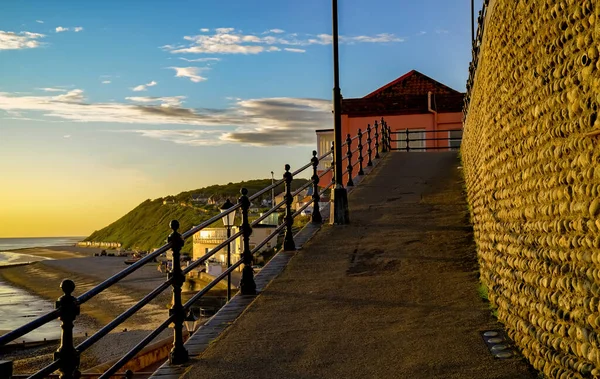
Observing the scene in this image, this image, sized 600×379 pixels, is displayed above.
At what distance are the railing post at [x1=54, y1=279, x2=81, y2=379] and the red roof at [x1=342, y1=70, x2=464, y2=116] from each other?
29.2 metres

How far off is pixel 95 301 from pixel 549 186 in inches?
2176

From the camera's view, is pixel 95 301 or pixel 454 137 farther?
pixel 95 301

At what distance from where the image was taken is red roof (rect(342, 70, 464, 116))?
32750 mm

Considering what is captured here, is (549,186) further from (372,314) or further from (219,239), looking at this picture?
(219,239)

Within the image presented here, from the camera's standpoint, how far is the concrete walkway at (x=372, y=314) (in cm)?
607

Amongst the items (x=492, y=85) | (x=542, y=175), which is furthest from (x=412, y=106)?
(x=542, y=175)

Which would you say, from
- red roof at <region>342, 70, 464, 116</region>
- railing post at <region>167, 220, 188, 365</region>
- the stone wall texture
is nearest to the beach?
red roof at <region>342, 70, 464, 116</region>

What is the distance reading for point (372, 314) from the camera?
7.55 meters

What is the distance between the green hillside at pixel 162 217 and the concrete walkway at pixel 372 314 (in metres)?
120

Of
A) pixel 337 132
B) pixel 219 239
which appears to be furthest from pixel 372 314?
pixel 219 239

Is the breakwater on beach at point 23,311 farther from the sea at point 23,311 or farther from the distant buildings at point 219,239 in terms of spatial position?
the distant buildings at point 219,239

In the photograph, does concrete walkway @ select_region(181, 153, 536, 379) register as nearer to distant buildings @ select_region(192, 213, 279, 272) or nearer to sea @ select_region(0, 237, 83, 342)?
sea @ select_region(0, 237, 83, 342)

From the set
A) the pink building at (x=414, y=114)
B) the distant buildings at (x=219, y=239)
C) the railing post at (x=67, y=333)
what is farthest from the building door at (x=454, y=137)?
the distant buildings at (x=219, y=239)

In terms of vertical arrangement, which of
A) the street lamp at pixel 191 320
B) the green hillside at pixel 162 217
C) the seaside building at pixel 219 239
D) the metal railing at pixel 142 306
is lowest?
the green hillside at pixel 162 217
